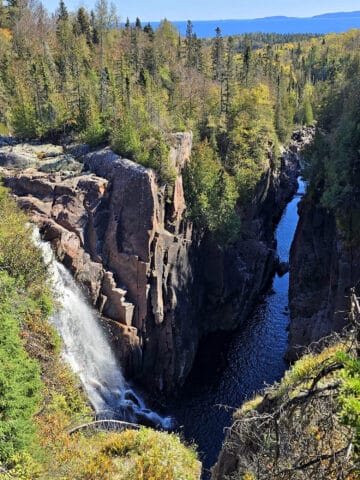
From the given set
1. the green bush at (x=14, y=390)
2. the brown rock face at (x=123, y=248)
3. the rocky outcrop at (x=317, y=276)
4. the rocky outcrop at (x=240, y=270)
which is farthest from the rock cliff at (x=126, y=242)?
the green bush at (x=14, y=390)

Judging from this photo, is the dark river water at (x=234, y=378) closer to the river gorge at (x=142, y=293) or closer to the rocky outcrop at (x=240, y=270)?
the river gorge at (x=142, y=293)

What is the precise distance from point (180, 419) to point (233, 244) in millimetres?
21647

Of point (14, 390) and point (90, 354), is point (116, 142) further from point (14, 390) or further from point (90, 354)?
point (14, 390)

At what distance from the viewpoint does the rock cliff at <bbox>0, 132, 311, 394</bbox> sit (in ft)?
112

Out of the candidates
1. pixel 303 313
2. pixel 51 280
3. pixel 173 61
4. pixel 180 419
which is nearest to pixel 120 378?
Answer: pixel 180 419

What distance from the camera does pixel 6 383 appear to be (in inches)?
703

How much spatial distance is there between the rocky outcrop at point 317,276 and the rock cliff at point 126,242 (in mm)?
10876

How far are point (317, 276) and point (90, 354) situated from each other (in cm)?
2375

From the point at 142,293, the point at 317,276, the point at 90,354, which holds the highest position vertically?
the point at 142,293

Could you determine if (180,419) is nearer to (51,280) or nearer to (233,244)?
(51,280)

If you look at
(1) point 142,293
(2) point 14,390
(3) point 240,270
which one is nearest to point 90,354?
(1) point 142,293

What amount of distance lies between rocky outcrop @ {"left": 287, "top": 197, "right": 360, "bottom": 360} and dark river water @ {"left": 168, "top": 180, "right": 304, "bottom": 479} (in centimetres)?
303

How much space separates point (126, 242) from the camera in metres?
36.1

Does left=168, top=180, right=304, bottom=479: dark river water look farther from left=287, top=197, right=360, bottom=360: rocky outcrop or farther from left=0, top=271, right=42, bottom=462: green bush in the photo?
left=0, top=271, right=42, bottom=462: green bush
